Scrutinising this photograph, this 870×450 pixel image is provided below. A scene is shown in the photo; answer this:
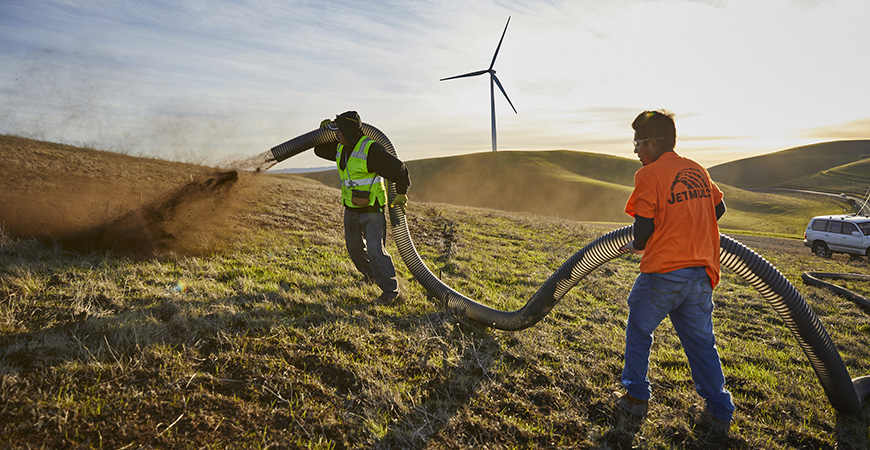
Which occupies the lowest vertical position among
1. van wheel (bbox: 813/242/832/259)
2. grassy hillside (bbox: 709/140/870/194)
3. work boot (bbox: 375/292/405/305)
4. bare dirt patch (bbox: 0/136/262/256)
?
van wheel (bbox: 813/242/832/259)

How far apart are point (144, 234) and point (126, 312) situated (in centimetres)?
275

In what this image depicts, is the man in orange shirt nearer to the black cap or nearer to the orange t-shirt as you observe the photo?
the orange t-shirt

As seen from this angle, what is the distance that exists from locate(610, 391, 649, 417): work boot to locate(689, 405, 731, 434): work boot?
1.65 ft

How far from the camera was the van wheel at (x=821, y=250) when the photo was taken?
19.6 meters

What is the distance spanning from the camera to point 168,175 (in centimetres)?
1131

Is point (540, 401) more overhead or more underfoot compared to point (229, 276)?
more underfoot

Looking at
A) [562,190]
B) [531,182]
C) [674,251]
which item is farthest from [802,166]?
[674,251]

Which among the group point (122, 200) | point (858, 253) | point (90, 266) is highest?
point (122, 200)

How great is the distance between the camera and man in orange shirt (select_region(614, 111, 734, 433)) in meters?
3.25

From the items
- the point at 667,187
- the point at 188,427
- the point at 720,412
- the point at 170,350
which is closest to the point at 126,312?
the point at 170,350

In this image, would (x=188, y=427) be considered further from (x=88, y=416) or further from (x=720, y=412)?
(x=720, y=412)

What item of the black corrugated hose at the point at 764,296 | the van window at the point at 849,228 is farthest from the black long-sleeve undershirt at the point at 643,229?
the van window at the point at 849,228

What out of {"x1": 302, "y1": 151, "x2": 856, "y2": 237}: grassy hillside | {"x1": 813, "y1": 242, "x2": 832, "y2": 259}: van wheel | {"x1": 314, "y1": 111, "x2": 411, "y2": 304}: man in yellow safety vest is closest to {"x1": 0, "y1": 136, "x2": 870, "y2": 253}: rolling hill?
{"x1": 314, "y1": 111, "x2": 411, "y2": 304}: man in yellow safety vest

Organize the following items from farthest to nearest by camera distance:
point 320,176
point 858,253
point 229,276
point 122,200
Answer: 1. point 320,176
2. point 858,253
3. point 122,200
4. point 229,276
